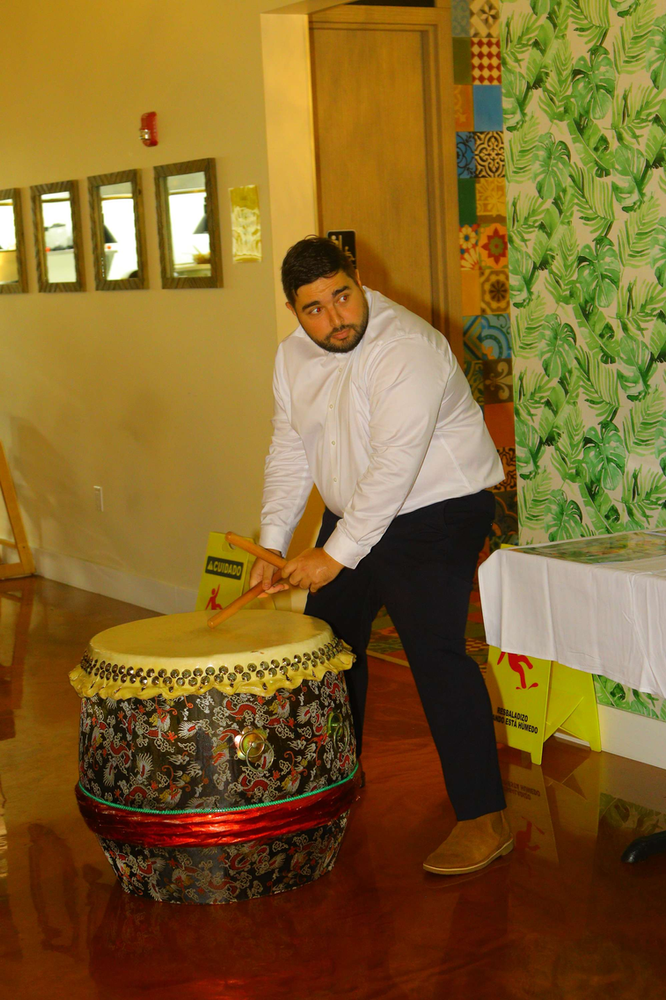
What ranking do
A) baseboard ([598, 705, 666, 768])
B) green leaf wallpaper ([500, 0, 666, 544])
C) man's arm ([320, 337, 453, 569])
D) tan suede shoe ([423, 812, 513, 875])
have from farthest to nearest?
1. baseboard ([598, 705, 666, 768])
2. green leaf wallpaper ([500, 0, 666, 544])
3. tan suede shoe ([423, 812, 513, 875])
4. man's arm ([320, 337, 453, 569])

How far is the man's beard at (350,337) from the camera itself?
2.60 metres

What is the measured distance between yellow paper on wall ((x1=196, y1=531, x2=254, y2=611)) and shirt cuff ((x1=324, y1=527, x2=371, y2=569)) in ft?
6.08

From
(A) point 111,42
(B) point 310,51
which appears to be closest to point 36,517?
(A) point 111,42

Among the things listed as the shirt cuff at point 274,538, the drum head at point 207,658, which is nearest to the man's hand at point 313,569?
the drum head at point 207,658

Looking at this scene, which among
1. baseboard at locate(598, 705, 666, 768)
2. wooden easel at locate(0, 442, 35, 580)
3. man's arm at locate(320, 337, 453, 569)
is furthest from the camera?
wooden easel at locate(0, 442, 35, 580)

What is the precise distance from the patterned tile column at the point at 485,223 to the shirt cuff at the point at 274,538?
3.05m

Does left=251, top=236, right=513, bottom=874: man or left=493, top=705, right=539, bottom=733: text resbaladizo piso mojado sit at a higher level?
left=251, top=236, right=513, bottom=874: man

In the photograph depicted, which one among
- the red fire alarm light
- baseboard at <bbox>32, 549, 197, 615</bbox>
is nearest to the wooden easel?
baseboard at <bbox>32, 549, 197, 615</bbox>

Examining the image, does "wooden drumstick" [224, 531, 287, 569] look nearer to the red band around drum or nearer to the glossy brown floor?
the red band around drum

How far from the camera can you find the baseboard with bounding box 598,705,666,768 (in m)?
3.26

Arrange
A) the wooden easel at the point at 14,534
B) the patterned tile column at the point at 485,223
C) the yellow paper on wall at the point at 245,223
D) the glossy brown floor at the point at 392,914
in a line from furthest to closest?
the wooden easel at the point at 14,534 → the patterned tile column at the point at 485,223 → the yellow paper on wall at the point at 245,223 → the glossy brown floor at the point at 392,914

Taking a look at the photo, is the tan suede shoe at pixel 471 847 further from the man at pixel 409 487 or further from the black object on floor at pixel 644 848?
the black object on floor at pixel 644 848

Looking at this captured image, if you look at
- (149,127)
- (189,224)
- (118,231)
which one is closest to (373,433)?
(189,224)

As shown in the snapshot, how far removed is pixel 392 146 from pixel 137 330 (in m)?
1.43
